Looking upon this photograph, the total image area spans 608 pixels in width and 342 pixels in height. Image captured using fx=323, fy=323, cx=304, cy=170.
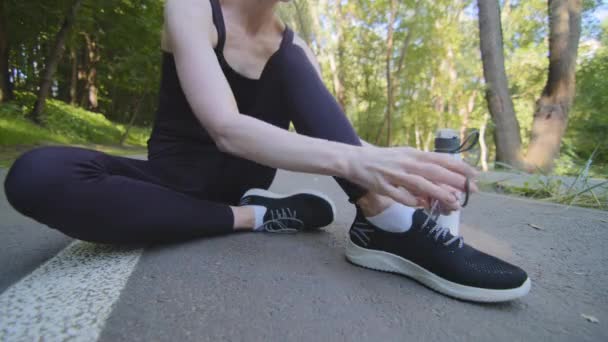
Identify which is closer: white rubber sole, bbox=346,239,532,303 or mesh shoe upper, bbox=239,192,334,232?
white rubber sole, bbox=346,239,532,303

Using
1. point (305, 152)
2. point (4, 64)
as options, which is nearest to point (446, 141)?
point (305, 152)

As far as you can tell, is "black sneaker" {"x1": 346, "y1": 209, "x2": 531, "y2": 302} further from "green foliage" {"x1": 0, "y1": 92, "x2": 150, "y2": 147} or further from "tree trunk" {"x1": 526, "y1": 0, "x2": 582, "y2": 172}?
"green foliage" {"x1": 0, "y1": 92, "x2": 150, "y2": 147}

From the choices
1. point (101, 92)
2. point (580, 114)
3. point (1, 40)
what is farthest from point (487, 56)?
point (101, 92)

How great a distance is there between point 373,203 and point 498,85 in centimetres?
504

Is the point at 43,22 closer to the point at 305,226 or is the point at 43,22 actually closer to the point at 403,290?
the point at 305,226

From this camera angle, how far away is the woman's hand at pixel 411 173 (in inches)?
28.4

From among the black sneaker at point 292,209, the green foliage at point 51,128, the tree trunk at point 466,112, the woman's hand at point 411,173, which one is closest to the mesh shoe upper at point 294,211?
the black sneaker at point 292,209

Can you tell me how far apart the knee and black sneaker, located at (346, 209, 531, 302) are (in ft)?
3.02

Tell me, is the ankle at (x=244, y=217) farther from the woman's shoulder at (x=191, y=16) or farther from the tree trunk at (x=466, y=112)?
the tree trunk at (x=466, y=112)

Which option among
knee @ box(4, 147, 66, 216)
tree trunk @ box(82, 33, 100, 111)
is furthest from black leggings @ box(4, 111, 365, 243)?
tree trunk @ box(82, 33, 100, 111)

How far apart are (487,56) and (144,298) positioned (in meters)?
5.79

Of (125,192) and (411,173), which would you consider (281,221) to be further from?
(411,173)

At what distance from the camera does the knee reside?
898 mm

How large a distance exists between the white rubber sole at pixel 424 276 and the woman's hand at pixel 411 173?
264mm
